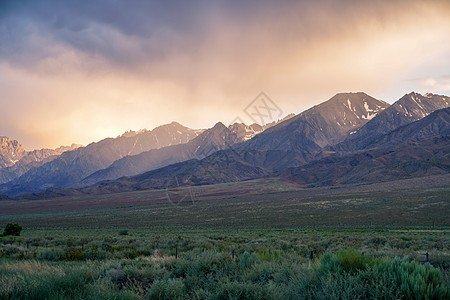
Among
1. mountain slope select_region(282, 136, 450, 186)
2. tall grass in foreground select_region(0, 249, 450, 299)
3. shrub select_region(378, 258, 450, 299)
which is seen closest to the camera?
shrub select_region(378, 258, 450, 299)

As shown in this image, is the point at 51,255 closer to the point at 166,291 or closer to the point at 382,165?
the point at 166,291

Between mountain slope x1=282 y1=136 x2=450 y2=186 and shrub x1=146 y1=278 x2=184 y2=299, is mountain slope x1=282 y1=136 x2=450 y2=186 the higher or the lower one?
the lower one

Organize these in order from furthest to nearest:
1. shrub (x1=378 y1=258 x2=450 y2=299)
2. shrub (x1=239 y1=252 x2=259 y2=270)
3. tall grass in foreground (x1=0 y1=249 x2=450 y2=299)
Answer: shrub (x1=239 y1=252 x2=259 y2=270)
tall grass in foreground (x1=0 y1=249 x2=450 y2=299)
shrub (x1=378 y1=258 x2=450 y2=299)

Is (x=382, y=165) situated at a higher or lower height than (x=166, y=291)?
lower

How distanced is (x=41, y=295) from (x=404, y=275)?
7004 mm

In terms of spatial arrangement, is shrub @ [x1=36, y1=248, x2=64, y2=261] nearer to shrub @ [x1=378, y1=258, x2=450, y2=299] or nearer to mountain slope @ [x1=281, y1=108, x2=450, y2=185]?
shrub @ [x1=378, y1=258, x2=450, y2=299]

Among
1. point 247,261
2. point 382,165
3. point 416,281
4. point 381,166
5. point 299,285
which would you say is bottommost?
point 381,166

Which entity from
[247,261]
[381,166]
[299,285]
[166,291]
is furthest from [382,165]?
[166,291]

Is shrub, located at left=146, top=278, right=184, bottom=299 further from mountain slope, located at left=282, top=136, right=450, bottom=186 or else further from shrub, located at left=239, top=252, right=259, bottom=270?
mountain slope, located at left=282, top=136, right=450, bottom=186

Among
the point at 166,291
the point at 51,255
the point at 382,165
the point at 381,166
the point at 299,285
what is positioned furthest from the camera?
the point at 382,165

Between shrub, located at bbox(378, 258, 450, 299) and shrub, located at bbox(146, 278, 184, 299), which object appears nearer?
shrub, located at bbox(378, 258, 450, 299)

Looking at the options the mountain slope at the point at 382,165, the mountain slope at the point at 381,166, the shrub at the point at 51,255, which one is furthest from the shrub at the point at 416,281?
the mountain slope at the point at 382,165

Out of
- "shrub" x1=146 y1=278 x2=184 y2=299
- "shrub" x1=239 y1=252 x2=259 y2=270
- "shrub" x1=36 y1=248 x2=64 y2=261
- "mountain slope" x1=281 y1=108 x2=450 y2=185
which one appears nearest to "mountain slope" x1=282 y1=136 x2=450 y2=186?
"mountain slope" x1=281 y1=108 x2=450 y2=185

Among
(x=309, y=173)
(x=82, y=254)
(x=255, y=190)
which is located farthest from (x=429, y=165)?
(x=82, y=254)
